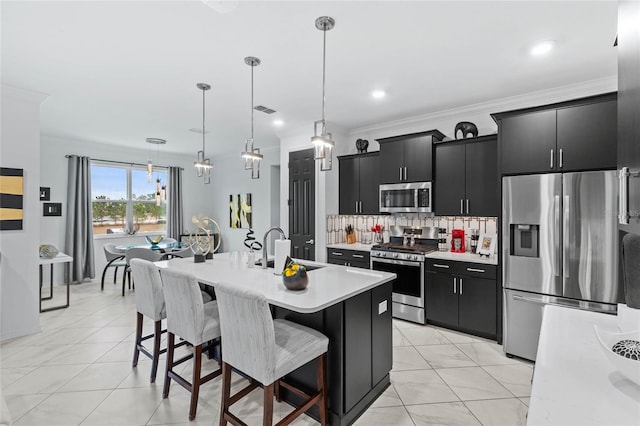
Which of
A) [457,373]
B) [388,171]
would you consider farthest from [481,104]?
[457,373]

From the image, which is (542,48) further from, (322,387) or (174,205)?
(174,205)

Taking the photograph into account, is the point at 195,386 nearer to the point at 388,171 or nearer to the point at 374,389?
the point at 374,389

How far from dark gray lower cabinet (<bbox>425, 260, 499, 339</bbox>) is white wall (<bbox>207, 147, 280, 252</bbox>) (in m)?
4.03

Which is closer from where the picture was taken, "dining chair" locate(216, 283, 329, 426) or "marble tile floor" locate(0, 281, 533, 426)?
"dining chair" locate(216, 283, 329, 426)

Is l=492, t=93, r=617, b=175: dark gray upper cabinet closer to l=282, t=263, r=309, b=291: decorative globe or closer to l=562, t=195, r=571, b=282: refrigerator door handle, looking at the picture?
l=562, t=195, r=571, b=282: refrigerator door handle

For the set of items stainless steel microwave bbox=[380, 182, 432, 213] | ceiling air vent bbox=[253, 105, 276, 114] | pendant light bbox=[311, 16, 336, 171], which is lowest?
stainless steel microwave bbox=[380, 182, 432, 213]

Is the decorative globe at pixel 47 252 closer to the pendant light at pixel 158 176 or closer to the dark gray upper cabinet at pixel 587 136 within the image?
the pendant light at pixel 158 176

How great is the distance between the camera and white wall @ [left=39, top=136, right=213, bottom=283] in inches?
231

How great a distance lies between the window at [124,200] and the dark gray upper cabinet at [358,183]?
13.9 feet

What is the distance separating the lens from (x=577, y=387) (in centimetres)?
97

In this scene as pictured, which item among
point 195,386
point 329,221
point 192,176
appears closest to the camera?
point 195,386

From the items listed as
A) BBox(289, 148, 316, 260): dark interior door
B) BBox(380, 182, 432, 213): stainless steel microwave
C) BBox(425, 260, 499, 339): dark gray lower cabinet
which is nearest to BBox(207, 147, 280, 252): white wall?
BBox(289, 148, 316, 260): dark interior door

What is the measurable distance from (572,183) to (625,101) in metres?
2.29

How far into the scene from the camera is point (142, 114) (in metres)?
4.53
